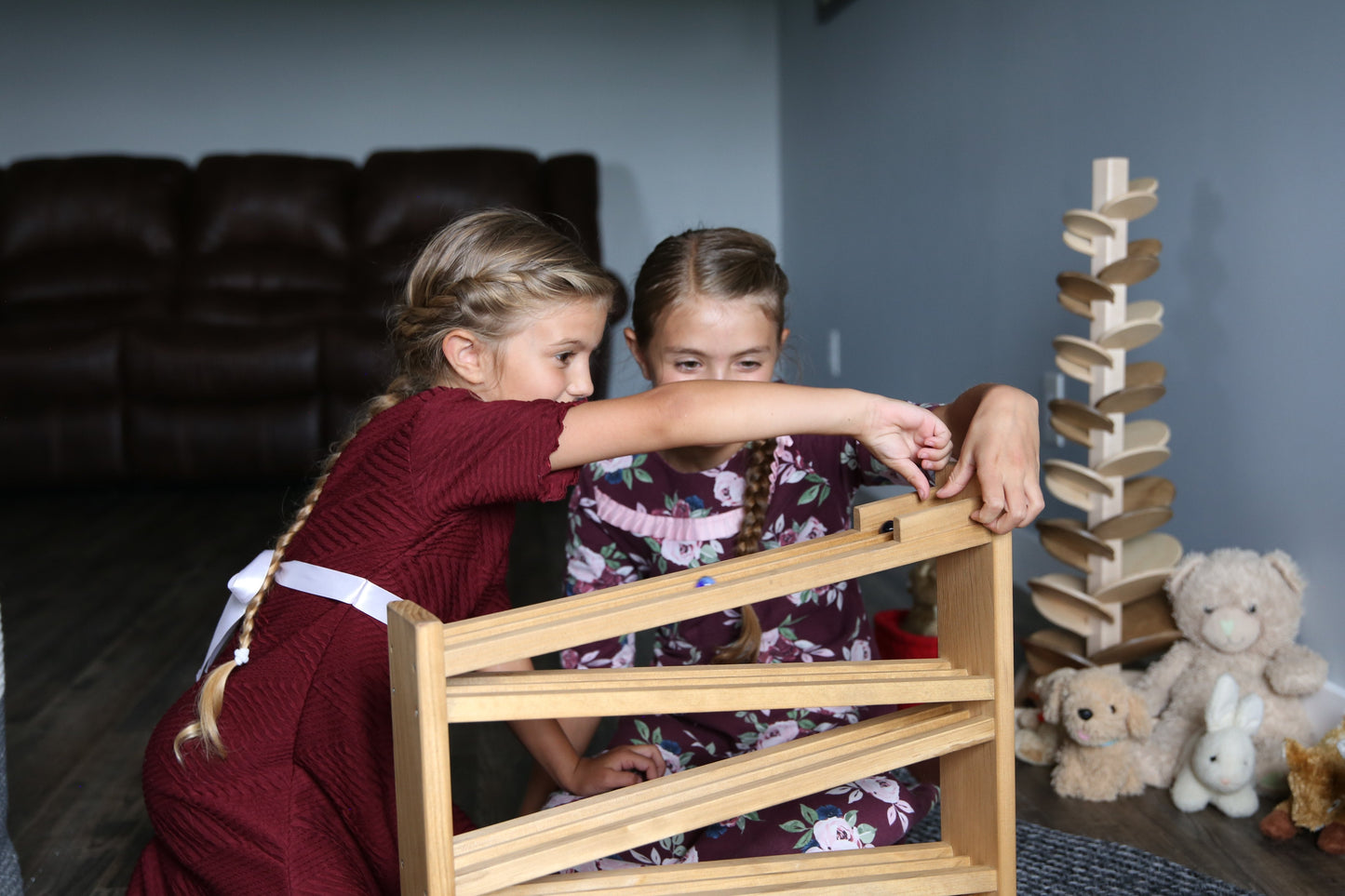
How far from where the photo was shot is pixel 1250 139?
1.52 metres

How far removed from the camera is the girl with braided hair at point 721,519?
1.16 meters

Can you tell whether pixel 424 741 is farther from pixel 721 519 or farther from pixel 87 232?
pixel 87 232

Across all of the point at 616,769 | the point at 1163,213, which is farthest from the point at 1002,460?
the point at 1163,213

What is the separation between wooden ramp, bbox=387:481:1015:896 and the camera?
0.61 meters

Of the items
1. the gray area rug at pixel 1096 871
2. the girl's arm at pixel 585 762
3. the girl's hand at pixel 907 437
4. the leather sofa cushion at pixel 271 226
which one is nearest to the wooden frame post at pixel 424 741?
the girl's hand at pixel 907 437

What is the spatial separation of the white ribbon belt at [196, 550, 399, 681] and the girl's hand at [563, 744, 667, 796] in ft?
0.96

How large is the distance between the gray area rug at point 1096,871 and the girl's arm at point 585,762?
1.12 feet

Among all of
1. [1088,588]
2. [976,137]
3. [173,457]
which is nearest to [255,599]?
[1088,588]

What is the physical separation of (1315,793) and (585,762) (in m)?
0.76

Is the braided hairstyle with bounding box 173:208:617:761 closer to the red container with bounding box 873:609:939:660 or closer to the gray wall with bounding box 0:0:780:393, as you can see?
the red container with bounding box 873:609:939:660

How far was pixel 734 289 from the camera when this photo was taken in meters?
1.18

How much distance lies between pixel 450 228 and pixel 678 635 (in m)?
0.49

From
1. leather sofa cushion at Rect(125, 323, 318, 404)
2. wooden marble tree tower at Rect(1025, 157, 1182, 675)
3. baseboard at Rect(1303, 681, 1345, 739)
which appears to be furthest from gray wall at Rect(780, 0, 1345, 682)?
leather sofa cushion at Rect(125, 323, 318, 404)

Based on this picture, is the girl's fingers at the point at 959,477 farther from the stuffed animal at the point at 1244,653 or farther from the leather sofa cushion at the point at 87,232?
the leather sofa cushion at the point at 87,232
